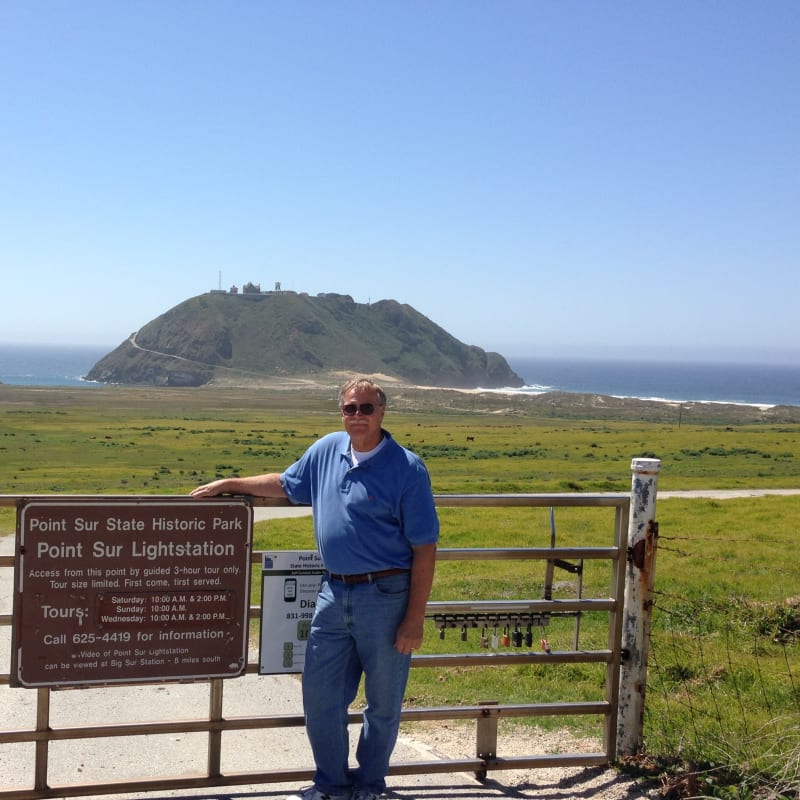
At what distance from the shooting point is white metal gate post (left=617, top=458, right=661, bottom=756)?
5152 mm

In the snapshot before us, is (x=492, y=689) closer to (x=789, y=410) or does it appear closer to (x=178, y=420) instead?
(x=178, y=420)

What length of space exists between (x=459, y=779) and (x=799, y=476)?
38.6 m

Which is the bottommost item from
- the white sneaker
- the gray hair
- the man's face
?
the white sneaker

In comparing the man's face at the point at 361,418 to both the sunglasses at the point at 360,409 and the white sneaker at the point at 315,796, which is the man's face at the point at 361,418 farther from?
the white sneaker at the point at 315,796

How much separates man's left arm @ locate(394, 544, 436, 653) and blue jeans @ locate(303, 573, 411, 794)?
0.20ft

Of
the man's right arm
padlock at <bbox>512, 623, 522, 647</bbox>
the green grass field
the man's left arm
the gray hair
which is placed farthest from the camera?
the green grass field

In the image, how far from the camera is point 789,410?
126250 mm

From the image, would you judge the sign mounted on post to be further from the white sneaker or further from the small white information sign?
the white sneaker

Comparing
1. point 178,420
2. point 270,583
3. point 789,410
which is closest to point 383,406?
point 270,583

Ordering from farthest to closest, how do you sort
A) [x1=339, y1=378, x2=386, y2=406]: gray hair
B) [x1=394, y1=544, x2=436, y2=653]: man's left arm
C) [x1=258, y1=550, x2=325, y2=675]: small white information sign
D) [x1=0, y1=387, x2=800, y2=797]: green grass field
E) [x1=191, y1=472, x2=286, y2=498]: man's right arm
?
[x1=0, y1=387, x2=800, y2=797]: green grass field, [x1=258, y1=550, x2=325, y2=675]: small white information sign, [x1=191, y1=472, x2=286, y2=498]: man's right arm, [x1=339, y1=378, x2=386, y2=406]: gray hair, [x1=394, y1=544, x2=436, y2=653]: man's left arm

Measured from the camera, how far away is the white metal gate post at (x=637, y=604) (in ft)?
16.9

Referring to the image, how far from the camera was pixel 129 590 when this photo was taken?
14.4 ft

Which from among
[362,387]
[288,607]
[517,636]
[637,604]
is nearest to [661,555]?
[637,604]

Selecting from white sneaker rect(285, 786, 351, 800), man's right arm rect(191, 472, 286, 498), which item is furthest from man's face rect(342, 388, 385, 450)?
white sneaker rect(285, 786, 351, 800)
